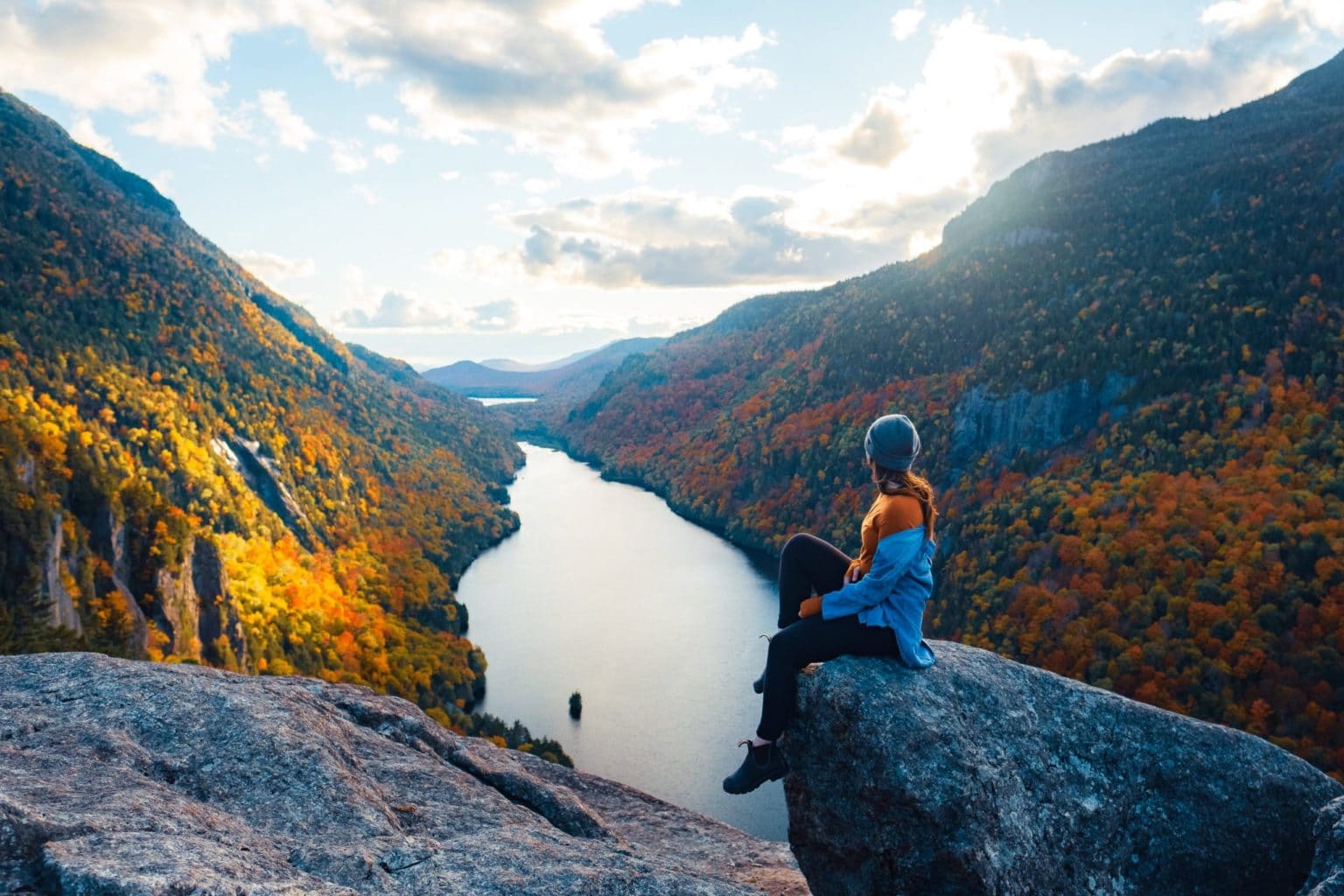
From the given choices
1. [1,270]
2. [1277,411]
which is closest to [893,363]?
[1277,411]

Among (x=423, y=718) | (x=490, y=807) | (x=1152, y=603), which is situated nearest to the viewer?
(x=490, y=807)

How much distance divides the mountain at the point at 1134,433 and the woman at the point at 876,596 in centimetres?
6352

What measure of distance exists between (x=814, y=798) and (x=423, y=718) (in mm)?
6829

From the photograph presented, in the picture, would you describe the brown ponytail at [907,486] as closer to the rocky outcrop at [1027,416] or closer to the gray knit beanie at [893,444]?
the gray knit beanie at [893,444]

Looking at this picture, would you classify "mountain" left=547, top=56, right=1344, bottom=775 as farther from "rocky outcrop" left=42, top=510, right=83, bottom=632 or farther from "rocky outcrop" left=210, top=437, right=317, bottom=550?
"rocky outcrop" left=42, top=510, right=83, bottom=632

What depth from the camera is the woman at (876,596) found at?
24.7 feet

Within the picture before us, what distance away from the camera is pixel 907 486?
778 centimetres

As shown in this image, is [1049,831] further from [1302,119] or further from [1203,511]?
[1302,119]

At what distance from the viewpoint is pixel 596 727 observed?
6006 cm

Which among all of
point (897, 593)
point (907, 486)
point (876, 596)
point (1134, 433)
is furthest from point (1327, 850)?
point (1134, 433)

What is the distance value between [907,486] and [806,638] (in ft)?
6.33

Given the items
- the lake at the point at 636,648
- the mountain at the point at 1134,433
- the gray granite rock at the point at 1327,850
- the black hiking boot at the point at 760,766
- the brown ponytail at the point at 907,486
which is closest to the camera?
the gray granite rock at the point at 1327,850

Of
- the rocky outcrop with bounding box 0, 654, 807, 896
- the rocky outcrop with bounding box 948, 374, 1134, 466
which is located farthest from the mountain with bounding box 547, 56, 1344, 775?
the rocky outcrop with bounding box 0, 654, 807, 896

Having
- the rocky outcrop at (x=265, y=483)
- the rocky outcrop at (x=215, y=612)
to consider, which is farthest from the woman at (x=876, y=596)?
the rocky outcrop at (x=265, y=483)
